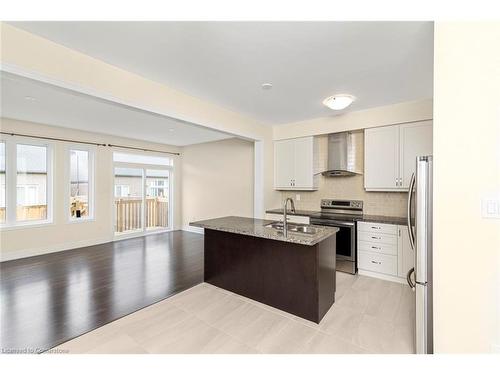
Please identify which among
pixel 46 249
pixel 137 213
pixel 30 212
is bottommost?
pixel 46 249

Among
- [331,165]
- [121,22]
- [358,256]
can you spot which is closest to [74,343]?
[121,22]

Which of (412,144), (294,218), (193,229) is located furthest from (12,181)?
(412,144)

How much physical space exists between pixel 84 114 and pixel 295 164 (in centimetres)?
390

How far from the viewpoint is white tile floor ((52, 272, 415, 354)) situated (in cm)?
192

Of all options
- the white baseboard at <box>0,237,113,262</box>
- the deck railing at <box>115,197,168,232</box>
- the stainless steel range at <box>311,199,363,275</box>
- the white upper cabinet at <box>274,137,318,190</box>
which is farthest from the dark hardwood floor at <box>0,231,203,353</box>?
the white upper cabinet at <box>274,137,318,190</box>

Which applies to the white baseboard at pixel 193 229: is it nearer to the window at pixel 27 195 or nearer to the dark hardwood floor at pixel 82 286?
the dark hardwood floor at pixel 82 286

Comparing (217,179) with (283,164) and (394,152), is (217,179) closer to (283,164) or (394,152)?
(283,164)

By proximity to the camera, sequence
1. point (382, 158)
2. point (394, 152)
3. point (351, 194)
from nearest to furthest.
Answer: point (394, 152), point (382, 158), point (351, 194)

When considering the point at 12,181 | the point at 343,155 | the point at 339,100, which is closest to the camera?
the point at 339,100

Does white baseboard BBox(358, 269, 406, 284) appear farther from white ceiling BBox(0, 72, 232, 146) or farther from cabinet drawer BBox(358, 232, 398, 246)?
white ceiling BBox(0, 72, 232, 146)

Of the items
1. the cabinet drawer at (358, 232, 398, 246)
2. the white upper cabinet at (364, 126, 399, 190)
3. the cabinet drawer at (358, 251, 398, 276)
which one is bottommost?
the cabinet drawer at (358, 251, 398, 276)

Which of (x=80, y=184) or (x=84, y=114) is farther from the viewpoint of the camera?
(x=80, y=184)

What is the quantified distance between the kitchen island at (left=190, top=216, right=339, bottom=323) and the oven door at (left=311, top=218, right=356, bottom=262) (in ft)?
3.32

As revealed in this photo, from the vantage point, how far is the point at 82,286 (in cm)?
310
